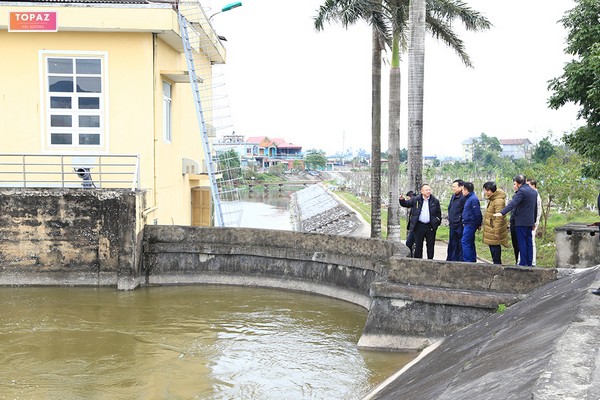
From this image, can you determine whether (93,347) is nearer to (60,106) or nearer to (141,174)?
(141,174)

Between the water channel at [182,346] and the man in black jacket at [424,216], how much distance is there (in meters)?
1.91

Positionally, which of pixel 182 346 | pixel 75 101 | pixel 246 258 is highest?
pixel 75 101

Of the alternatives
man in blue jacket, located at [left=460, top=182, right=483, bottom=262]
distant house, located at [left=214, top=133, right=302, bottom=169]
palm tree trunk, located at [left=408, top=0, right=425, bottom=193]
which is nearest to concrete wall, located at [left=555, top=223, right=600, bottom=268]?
man in blue jacket, located at [left=460, top=182, right=483, bottom=262]

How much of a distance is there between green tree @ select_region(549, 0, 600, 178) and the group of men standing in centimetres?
238

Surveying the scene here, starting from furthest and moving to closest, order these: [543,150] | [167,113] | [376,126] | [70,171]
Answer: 1. [543,150]
2. [376,126]
3. [167,113]
4. [70,171]

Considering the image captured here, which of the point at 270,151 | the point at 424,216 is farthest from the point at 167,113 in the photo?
the point at 270,151

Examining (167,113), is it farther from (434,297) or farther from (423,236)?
(434,297)

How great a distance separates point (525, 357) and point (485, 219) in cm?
572

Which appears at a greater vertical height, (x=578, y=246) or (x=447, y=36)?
(x=447, y=36)

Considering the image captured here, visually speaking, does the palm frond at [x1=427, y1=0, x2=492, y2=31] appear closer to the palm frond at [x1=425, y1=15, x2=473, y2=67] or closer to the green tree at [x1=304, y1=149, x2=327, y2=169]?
the palm frond at [x1=425, y1=15, x2=473, y2=67]

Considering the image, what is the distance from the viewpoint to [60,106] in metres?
15.5

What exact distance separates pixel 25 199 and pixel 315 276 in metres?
6.47

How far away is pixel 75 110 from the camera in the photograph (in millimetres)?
15453

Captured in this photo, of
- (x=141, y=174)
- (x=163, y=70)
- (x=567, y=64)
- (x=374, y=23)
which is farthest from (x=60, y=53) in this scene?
(x=567, y=64)
